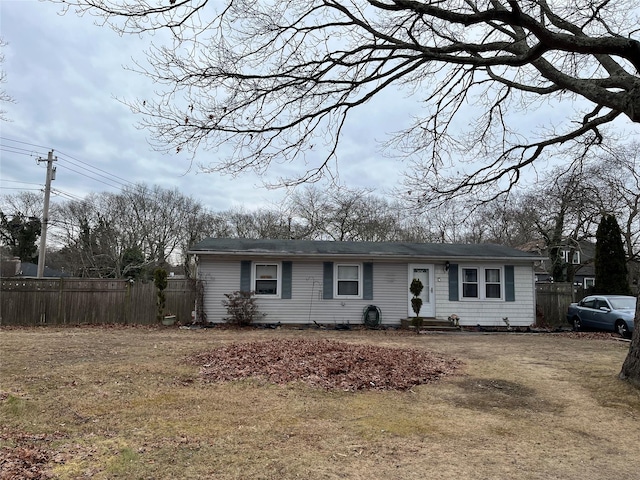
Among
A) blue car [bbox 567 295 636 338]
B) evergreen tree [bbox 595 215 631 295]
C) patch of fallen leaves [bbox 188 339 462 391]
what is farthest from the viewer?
evergreen tree [bbox 595 215 631 295]

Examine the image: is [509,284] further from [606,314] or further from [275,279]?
[275,279]

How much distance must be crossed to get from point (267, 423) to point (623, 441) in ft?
12.2

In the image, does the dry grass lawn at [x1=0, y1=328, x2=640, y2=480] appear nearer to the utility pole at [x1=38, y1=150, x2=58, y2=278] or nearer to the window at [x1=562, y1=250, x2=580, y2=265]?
the utility pole at [x1=38, y1=150, x2=58, y2=278]

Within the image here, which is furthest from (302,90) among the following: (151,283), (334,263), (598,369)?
(151,283)

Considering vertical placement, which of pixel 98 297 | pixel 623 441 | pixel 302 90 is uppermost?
pixel 302 90

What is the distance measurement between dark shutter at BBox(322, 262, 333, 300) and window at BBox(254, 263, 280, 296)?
157 cm

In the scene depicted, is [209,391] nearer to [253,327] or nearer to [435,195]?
[435,195]

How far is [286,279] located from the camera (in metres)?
15.4

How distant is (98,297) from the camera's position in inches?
585

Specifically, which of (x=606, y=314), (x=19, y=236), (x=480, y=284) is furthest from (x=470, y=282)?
(x=19, y=236)

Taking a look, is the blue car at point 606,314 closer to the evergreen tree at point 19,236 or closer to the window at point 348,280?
the window at point 348,280

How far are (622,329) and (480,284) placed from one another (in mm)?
4479

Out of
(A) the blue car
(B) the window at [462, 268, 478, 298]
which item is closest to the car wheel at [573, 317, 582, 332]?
(A) the blue car

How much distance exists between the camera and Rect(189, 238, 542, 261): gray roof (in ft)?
49.4
